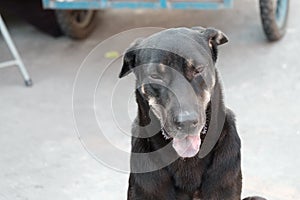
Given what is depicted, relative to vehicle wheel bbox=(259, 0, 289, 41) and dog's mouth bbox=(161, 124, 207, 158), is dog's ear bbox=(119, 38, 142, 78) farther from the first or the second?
vehicle wheel bbox=(259, 0, 289, 41)

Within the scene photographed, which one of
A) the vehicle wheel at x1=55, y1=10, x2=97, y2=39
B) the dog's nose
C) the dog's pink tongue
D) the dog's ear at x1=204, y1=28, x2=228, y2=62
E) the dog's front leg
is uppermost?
the dog's ear at x1=204, y1=28, x2=228, y2=62

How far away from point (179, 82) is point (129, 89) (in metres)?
1.92

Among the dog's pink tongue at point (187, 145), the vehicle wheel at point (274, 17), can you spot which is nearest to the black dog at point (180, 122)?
the dog's pink tongue at point (187, 145)

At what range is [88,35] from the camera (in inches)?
212

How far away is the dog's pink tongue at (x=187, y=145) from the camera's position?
251cm

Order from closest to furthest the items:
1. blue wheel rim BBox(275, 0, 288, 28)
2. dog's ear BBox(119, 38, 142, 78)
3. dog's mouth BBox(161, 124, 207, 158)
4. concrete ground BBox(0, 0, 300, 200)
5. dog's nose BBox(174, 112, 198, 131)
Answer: dog's nose BBox(174, 112, 198, 131) → dog's mouth BBox(161, 124, 207, 158) → dog's ear BBox(119, 38, 142, 78) → concrete ground BBox(0, 0, 300, 200) → blue wheel rim BBox(275, 0, 288, 28)

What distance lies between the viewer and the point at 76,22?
520 centimetres

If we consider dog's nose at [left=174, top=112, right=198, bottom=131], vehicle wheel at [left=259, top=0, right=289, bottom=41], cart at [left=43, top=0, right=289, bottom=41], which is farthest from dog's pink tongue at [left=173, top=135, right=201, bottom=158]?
vehicle wheel at [left=259, top=0, right=289, bottom=41]

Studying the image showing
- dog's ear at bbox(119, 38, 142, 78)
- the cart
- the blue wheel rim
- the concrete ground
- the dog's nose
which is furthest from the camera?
the blue wheel rim

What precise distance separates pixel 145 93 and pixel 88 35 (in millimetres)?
2957

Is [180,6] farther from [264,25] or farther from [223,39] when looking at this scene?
[223,39]

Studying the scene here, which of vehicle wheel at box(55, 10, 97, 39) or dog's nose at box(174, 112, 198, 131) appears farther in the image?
vehicle wheel at box(55, 10, 97, 39)

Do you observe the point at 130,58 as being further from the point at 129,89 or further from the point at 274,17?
the point at 274,17

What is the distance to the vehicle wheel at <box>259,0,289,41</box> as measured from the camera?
471 centimetres
